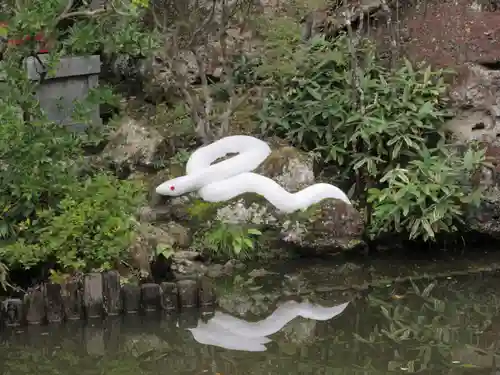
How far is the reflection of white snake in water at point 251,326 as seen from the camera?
6.51 m

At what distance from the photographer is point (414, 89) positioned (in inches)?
378

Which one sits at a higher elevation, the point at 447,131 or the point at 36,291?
the point at 447,131

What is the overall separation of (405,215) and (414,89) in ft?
5.73

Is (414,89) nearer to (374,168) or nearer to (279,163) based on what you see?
(374,168)

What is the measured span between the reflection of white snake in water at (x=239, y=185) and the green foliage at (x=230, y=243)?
0.48m

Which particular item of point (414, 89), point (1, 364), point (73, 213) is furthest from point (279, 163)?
point (1, 364)

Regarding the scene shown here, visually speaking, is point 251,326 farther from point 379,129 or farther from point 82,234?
point 379,129

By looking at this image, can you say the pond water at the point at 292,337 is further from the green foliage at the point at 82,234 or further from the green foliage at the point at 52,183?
the green foliage at the point at 52,183

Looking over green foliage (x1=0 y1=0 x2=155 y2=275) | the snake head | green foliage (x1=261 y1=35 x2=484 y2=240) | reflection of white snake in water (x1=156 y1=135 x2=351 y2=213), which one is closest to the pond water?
green foliage (x1=0 y1=0 x2=155 y2=275)

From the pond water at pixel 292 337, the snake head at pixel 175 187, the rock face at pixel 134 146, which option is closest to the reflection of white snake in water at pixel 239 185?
the snake head at pixel 175 187

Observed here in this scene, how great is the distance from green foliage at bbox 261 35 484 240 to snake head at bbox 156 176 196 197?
1.40 meters

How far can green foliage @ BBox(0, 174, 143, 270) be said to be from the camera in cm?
704

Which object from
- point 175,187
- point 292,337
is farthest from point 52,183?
point 292,337

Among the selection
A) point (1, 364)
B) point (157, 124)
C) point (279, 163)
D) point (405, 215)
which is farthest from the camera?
point (157, 124)
